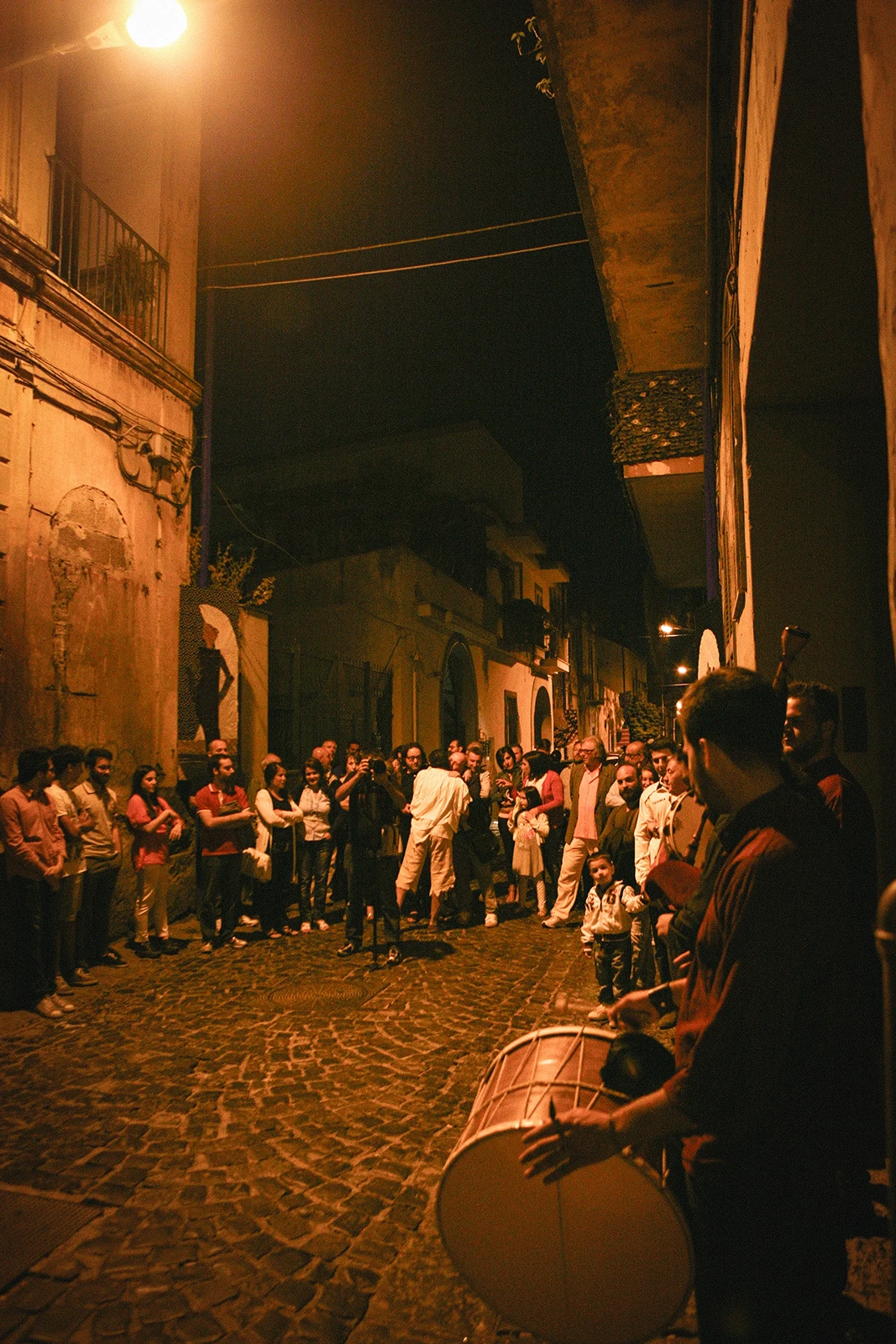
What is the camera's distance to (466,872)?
10305mm

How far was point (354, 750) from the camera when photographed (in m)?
11.9

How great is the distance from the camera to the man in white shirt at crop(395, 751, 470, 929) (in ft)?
31.7

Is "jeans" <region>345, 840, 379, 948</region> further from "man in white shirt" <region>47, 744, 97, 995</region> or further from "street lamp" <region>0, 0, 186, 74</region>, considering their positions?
"street lamp" <region>0, 0, 186, 74</region>

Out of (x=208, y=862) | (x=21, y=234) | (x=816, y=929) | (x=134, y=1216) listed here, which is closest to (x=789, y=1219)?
(x=816, y=929)

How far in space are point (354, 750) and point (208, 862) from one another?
132 inches

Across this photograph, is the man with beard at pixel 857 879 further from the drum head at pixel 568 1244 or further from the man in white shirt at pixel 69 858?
the man in white shirt at pixel 69 858

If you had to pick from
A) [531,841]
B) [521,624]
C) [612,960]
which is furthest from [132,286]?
[521,624]

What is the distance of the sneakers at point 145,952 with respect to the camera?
28.0ft

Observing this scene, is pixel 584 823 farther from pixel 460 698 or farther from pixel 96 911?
pixel 460 698

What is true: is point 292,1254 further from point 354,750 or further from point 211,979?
point 354,750

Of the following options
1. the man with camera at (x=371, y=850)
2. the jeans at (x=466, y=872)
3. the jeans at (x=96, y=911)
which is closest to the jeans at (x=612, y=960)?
the man with camera at (x=371, y=850)

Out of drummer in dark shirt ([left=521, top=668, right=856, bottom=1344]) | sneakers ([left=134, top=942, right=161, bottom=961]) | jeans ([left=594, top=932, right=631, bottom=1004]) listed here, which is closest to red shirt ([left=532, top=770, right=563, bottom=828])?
jeans ([left=594, top=932, right=631, bottom=1004])

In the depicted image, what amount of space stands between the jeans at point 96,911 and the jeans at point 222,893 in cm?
104

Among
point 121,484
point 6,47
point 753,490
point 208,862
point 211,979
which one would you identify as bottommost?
point 211,979
